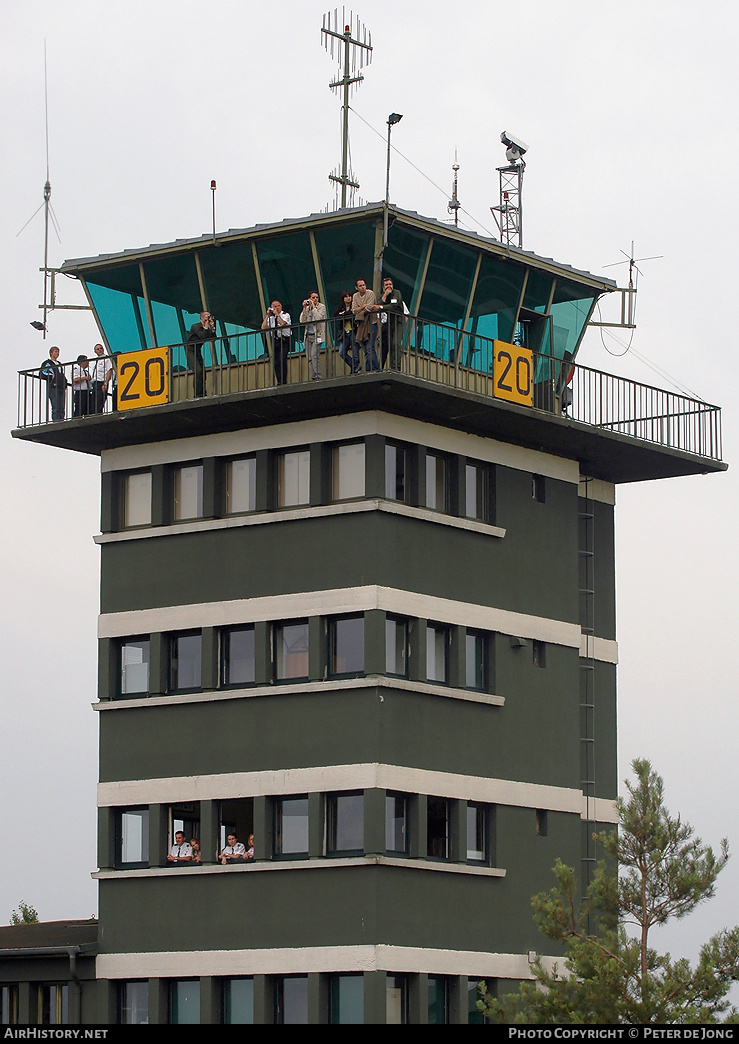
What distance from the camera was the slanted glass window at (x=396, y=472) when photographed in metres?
44.8

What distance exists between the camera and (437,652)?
148ft

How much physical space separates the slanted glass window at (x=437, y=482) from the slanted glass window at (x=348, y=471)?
1.56 m

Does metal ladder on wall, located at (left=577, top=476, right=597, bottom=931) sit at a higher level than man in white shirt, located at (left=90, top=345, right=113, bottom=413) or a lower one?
lower

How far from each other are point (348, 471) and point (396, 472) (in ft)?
3.12

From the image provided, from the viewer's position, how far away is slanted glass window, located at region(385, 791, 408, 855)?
43.3 m

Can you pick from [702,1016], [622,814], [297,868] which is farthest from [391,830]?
[702,1016]

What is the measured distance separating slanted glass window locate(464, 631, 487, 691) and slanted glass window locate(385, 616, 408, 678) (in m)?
1.71

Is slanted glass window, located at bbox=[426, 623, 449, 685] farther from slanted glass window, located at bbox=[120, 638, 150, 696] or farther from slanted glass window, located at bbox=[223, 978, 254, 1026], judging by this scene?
slanted glass window, located at bbox=[223, 978, 254, 1026]

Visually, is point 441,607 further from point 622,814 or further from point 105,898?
point 105,898

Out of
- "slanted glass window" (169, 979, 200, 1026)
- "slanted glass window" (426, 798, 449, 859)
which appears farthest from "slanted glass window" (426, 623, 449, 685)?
"slanted glass window" (169, 979, 200, 1026)

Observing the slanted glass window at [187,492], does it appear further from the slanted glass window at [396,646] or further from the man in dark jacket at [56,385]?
the slanted glass window at [396,646]

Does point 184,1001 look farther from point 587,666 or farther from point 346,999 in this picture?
point 587,666

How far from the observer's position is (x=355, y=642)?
4416cm

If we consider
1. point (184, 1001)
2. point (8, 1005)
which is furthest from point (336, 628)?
point (8, 1005)
